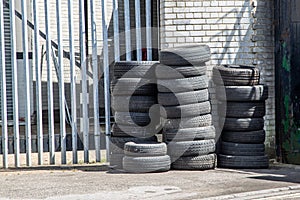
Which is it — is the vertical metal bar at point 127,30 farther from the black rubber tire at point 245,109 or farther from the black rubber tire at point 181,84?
the black rubber tire at point 245,109

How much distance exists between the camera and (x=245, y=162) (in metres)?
8.88

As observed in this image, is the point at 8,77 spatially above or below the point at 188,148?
above

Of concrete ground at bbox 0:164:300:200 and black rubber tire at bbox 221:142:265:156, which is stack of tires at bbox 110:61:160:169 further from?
black rubber tire at bbox 221:142:265:156

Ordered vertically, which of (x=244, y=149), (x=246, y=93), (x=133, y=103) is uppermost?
(x=246, y=93)

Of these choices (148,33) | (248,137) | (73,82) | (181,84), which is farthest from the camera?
(148,33)

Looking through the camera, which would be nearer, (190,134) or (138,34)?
(190,134)

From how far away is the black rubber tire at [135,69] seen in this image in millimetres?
8812

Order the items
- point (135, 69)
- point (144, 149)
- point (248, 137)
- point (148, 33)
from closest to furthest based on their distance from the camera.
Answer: point (144, 149) < point (135, 69) < point (248, 137) < point (148, 33)

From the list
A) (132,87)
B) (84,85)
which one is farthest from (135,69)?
(84,85)

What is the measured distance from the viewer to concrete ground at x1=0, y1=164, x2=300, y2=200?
271 inches

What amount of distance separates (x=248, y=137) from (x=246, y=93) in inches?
26.4

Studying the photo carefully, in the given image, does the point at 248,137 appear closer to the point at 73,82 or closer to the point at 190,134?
the point at 190,134

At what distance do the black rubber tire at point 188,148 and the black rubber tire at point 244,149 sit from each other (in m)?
0.46

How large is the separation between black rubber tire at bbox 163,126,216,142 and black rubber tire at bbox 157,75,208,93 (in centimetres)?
59
